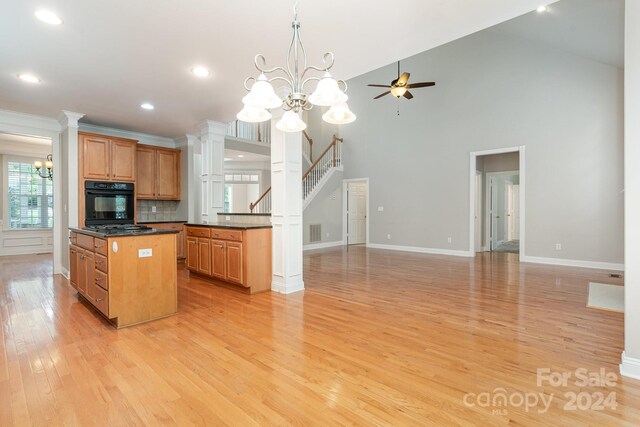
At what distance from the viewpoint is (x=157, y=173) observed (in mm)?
6484

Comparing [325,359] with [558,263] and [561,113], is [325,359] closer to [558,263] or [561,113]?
[558,263]

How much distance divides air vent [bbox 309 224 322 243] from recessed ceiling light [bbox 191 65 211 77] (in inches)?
209

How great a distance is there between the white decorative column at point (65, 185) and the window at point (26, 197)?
3552 millimetres

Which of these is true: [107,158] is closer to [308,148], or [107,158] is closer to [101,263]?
→ [101,263]

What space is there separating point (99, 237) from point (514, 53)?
7936 mm

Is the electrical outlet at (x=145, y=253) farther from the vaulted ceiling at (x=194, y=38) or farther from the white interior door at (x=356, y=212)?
the white interior door at (x=356, y=212)

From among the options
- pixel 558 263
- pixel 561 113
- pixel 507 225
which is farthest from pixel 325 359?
pixel 507 225

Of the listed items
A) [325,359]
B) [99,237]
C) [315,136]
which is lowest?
[325,359]

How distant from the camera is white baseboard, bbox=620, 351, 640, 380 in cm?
200

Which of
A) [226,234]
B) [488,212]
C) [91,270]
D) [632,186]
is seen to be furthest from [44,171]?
[488,212]

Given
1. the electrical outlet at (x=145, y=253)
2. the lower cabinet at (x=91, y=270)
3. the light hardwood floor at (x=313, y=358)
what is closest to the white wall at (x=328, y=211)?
the light hardwood floor at (x=313, y=358)

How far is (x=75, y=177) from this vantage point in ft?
16.7

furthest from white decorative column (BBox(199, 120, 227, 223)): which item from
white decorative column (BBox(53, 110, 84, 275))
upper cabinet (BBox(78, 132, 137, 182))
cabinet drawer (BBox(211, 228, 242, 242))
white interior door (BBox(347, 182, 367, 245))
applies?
white interior door (BBox(347, 182, 367, 245))

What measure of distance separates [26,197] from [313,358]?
941cm
